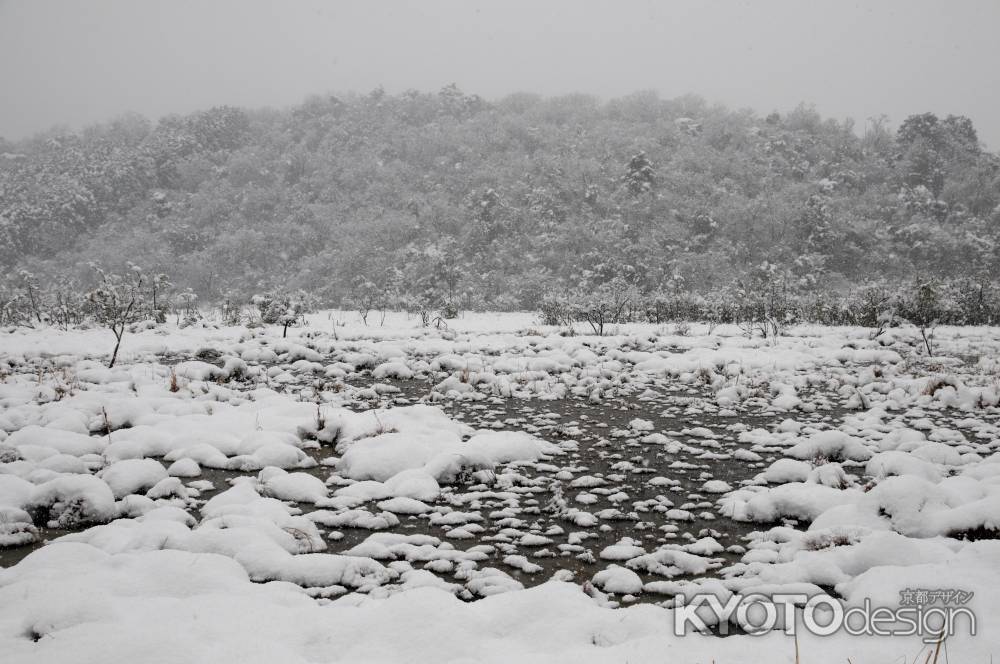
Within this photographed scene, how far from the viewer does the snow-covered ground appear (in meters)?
1.90

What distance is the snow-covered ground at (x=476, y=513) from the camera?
190 cm

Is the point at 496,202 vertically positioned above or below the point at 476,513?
above

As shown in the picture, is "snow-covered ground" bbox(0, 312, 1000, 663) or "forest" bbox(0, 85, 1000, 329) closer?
"snow-covered ground" bbox(0, 312, 1000, 663)

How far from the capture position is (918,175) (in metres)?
37.3

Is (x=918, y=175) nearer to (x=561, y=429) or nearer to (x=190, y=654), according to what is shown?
(x=561, y=429)

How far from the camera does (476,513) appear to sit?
3.25 meters

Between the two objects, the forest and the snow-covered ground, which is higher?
the forest

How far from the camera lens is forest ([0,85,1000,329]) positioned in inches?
1250

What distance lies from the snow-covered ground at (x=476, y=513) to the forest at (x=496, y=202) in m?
20.4

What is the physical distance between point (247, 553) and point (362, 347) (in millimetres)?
7729

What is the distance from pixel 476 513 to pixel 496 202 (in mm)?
34395

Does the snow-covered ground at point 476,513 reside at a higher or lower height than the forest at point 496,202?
lower

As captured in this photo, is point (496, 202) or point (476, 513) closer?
point (476, 513)

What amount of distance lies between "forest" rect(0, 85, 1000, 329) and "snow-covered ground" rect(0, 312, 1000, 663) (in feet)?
66.8
